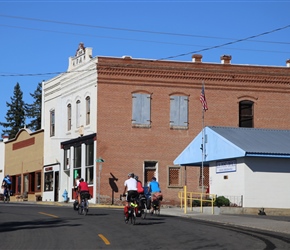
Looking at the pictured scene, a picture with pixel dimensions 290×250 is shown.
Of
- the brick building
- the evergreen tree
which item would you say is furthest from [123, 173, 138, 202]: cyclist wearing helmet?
the evergreen tree

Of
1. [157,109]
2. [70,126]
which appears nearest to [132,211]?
[157,109]

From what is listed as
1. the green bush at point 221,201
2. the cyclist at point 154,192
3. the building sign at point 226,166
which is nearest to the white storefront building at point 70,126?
the building sign at point 226,166

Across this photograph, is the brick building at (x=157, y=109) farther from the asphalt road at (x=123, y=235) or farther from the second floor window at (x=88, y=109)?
the asphalt road at (x=123, y=235)

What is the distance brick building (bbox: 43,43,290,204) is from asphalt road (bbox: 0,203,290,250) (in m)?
23.3

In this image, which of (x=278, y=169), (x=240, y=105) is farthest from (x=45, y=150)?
(x=278, y=169)

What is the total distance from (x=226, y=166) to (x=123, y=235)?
18.1 metres

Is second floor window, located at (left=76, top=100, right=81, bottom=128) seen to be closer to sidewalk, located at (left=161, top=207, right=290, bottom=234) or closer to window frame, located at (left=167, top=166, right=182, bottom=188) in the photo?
window frame, located at (left=167, top=166, right=182, bottom=188)

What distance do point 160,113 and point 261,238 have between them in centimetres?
3152

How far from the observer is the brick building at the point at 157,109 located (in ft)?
170

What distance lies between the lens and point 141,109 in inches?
2077

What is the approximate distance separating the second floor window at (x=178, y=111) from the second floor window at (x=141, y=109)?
5.61 feet

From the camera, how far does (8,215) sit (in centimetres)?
3067

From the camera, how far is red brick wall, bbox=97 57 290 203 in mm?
52000

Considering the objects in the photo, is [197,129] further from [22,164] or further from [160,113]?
[22,164]
